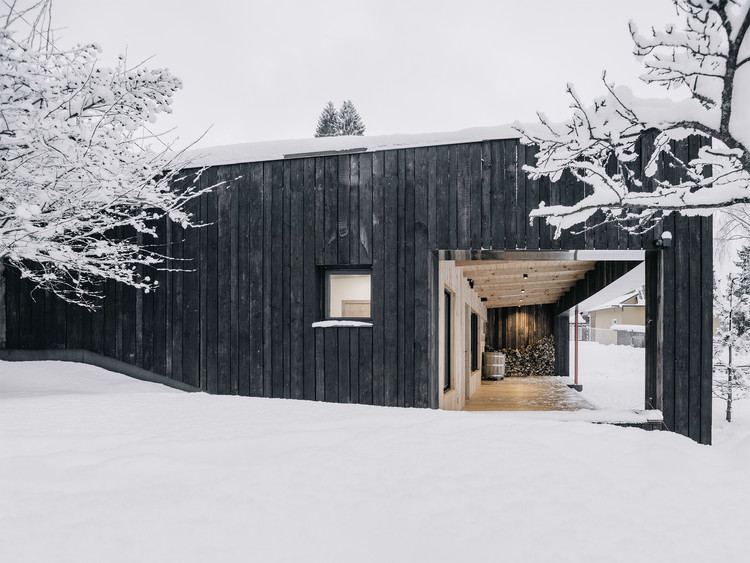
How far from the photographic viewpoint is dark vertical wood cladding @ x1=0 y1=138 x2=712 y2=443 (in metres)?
5.91

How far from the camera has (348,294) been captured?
22.0 ft

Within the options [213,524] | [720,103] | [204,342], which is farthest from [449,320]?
[213,524]

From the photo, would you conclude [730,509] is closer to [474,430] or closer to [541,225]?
[474,430]

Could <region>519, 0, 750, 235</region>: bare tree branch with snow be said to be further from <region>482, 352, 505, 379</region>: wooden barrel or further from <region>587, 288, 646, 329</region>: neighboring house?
<region>587, 288, 646, 329</region>: neighboring house

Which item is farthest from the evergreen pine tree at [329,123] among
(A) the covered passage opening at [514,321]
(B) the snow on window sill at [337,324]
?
(B) the snow on window sill at [337,324]

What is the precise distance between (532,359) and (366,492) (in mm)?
16789

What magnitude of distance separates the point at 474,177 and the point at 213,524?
514 centimetres

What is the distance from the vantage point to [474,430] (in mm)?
2764

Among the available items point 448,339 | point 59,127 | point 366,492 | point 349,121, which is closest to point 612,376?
point 448,339

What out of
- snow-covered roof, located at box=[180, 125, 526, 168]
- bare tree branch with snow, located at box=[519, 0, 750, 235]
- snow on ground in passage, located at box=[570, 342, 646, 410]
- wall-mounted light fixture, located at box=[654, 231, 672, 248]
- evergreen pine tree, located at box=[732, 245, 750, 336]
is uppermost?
snow-covered roof, located at box=[180, 125, 526, 168]

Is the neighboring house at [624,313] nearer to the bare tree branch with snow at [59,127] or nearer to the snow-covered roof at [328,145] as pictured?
the snow-covered roof at [328,145]

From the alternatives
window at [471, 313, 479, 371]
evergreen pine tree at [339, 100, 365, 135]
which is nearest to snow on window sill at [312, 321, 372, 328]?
window at [471, 313, 479, 371]

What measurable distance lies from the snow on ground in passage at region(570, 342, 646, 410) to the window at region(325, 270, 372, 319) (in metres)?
4.45

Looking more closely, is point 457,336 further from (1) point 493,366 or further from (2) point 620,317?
(2) point 620,317
